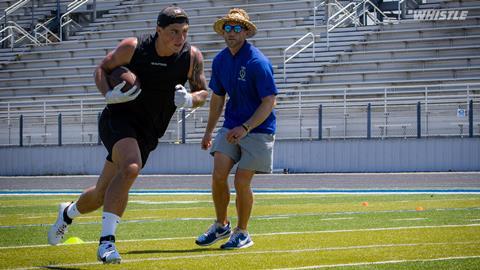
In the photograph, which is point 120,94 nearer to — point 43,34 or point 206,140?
point 206,140

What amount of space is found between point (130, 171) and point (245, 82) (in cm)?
184

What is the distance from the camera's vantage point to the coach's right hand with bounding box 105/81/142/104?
27.5 ft

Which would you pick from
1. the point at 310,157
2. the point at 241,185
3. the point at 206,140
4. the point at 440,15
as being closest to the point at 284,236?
the point at 241,185

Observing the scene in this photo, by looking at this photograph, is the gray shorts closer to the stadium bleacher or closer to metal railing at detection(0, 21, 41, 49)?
the stadium bleacher

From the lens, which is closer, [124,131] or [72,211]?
[124,131]

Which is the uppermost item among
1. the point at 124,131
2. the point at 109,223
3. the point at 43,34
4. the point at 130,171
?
the point at 43,34

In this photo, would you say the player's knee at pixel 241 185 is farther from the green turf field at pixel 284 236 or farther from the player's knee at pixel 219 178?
the green turf field at pixel 284 236

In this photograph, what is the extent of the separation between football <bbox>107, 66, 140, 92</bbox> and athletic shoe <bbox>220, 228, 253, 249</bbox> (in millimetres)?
1760

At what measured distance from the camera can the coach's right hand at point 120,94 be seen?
330 inches

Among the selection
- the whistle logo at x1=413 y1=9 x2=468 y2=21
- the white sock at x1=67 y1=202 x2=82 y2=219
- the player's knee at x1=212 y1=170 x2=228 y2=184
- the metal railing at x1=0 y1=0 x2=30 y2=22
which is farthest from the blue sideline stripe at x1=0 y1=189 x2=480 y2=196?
the metal railing at x1=0 y1=0 x2=30 y2=22

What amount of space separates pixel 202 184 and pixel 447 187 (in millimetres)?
5735

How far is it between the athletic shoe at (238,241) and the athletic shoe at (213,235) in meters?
0.17

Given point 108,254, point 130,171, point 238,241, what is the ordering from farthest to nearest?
1. point 238,241
2. point 130,171
3. point 108,254

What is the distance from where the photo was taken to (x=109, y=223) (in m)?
8.20
